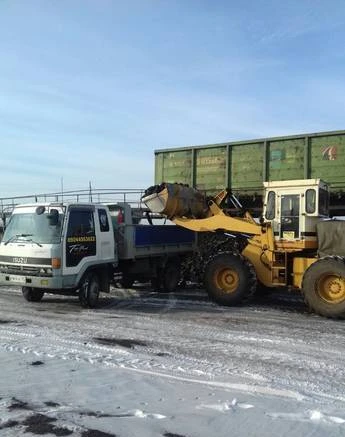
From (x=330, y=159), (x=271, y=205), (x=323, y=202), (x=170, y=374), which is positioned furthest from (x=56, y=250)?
(x=330, y=159)

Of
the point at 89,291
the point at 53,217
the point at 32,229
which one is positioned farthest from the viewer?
the point at 89,291

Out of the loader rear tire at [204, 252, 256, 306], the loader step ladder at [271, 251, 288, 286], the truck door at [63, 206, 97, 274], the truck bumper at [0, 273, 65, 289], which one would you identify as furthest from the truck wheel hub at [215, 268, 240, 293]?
the truck bumper at [0, 273, 65, 289]

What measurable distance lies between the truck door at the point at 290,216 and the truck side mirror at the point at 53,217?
4.85 metres

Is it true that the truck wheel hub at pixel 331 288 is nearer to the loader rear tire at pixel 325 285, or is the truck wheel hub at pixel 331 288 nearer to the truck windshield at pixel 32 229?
the loader rear tire at pixel 325 285

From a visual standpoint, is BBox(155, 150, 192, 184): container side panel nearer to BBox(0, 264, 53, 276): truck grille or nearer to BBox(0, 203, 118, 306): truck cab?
BBox(0, 203, 118, 306): truck cab

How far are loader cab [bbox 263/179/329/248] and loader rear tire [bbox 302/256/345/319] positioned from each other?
95 cm

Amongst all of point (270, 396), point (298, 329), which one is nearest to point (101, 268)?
point (298, 329)

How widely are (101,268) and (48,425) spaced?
7.69 metres

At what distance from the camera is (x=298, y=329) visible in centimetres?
955

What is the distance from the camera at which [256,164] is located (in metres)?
16.0

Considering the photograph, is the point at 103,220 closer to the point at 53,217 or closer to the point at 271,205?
the point at 53,217

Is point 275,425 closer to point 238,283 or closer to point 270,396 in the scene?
point 270,396

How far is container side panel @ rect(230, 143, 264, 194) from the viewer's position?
630 inches

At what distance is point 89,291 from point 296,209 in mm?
4814
